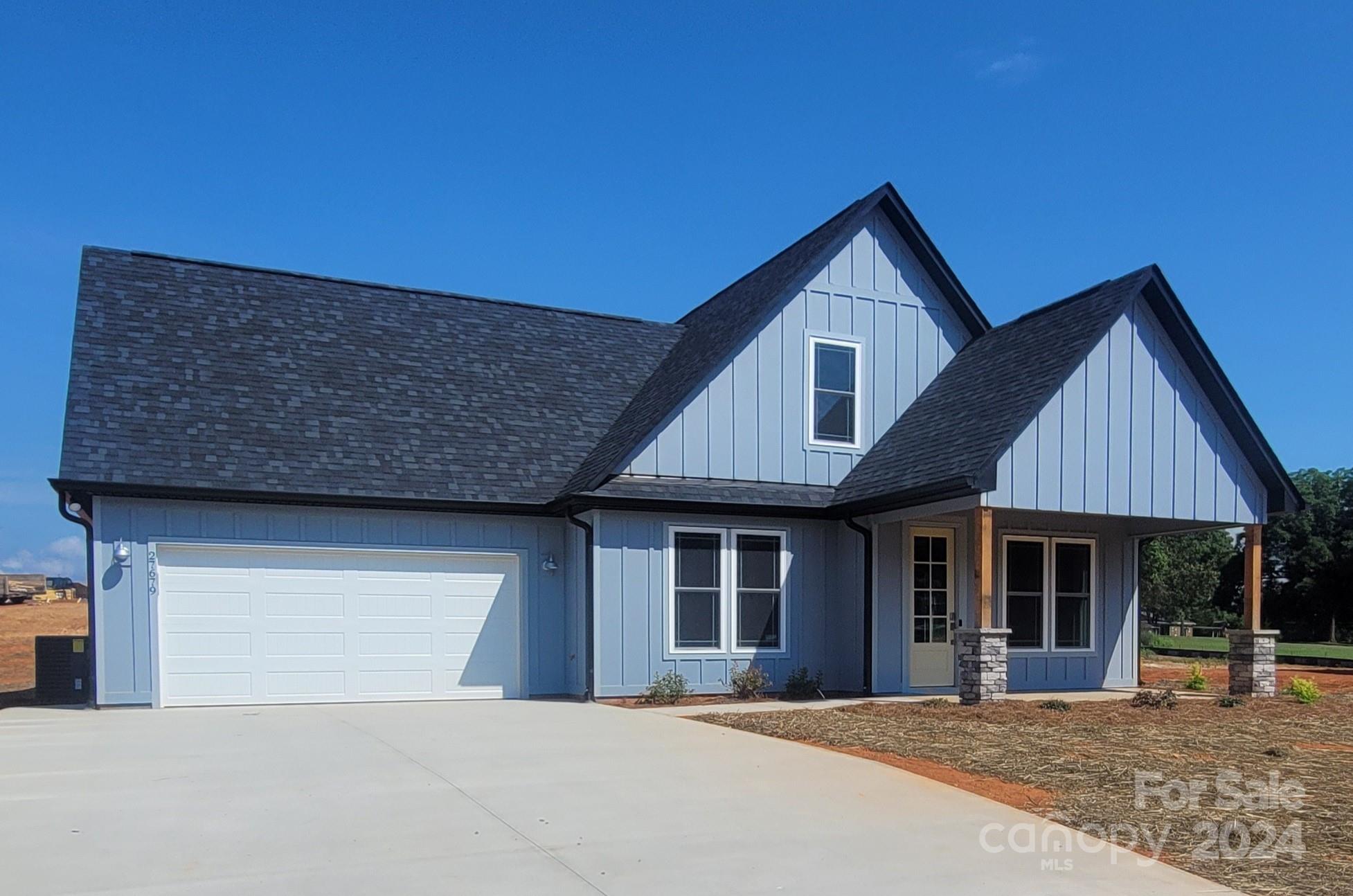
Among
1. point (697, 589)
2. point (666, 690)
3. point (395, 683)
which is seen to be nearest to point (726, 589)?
point (697, 589)

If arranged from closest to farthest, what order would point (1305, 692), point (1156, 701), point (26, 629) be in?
point (1156, 701), point (1305, 692), point (26, 629)

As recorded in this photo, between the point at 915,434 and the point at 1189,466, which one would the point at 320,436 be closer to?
the point at 915,434

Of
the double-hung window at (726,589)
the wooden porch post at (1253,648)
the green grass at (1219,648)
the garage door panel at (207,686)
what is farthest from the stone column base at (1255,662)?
the green grass at (1219,648)

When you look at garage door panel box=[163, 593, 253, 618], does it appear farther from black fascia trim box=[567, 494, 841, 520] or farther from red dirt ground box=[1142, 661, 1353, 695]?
red dirt ground box=[1142, 661, 1353, 695]

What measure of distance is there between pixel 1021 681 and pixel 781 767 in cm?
846

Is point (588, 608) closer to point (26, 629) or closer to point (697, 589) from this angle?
point (697, 589)

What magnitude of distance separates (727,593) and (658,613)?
1.04 metres

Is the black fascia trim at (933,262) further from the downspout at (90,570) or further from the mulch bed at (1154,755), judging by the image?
the downspout at (90,570)

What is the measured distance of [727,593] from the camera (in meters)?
15.1

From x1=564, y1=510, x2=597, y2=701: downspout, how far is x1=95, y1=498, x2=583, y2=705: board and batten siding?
312mm

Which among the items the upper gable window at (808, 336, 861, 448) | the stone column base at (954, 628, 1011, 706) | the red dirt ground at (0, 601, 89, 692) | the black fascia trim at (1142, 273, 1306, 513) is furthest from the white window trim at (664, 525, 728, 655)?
the red dirt ground at (0, 601, 89, 692)

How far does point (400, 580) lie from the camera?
14617 mm

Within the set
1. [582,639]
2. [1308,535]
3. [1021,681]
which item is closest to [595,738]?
[582,639]

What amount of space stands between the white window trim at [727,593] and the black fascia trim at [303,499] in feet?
6.01
